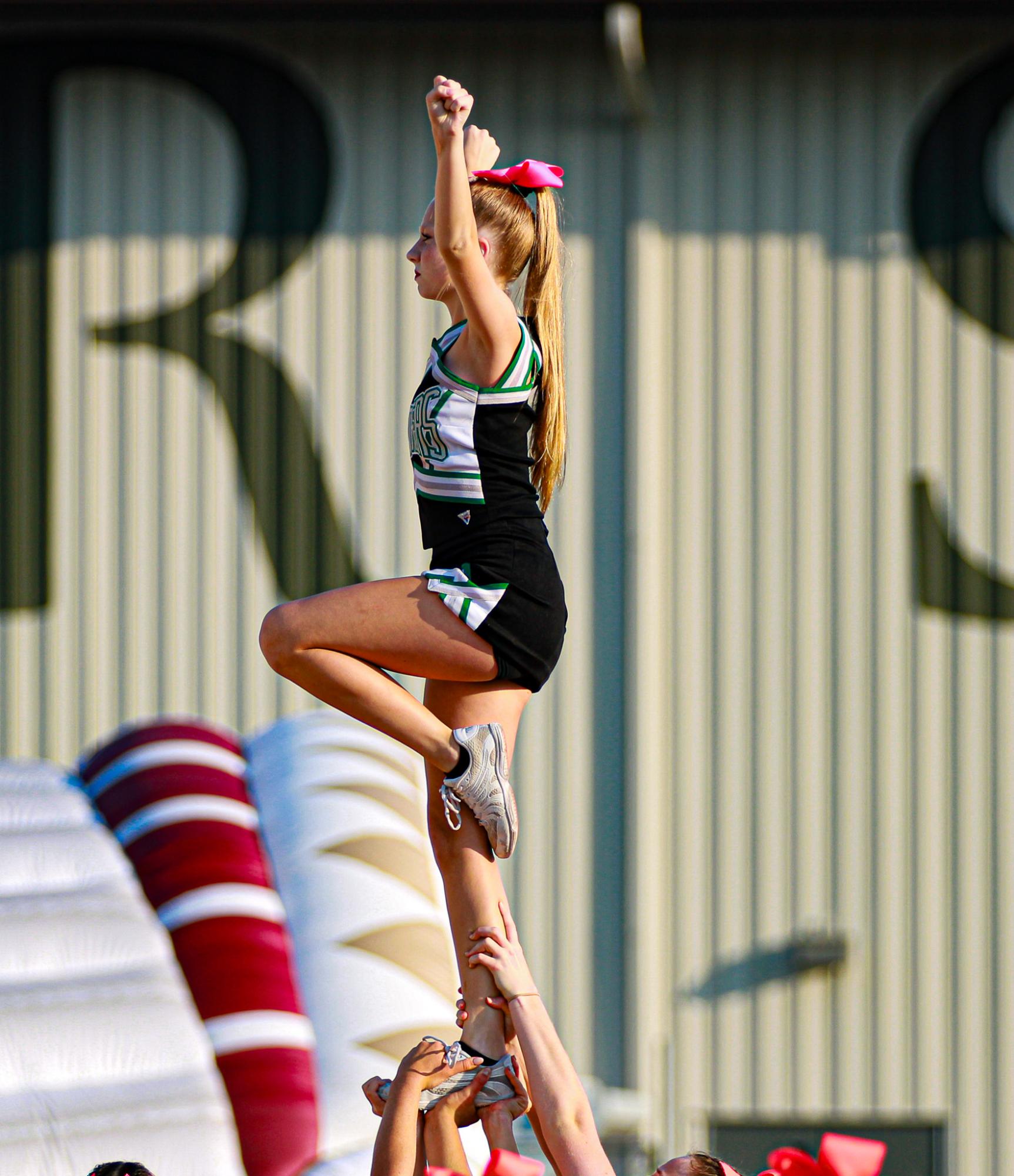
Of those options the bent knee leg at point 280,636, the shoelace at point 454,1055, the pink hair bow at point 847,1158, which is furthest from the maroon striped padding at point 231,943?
the bent knee leg at point 280,636

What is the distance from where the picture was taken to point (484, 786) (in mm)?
2451

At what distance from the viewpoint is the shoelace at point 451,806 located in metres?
2.46

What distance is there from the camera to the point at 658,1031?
7102 mm

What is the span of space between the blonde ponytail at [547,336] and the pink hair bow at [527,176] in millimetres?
36

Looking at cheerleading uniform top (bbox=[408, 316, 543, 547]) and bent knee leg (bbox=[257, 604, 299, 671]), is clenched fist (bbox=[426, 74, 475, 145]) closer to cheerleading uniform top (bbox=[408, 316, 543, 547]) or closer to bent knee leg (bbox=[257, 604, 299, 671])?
cheerleading uniform top (bbox=[408, 316, 543, 547])

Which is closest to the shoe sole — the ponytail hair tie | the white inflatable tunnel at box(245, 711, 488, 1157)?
the ponytail hair tie

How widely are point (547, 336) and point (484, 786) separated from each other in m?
0.79

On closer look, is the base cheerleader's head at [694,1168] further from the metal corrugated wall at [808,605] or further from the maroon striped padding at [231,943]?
the metal corrugated wall at [808,605]

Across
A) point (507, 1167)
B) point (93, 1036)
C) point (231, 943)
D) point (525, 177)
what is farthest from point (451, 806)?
point (231, 943)

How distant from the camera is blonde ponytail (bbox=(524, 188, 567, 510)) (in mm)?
2520

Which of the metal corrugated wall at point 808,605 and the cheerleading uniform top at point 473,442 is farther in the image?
the metal corrugated wall at point 808,605

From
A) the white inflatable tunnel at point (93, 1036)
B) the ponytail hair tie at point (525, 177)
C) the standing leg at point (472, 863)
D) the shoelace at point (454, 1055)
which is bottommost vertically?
the white inflatable tunnel at point (93, 1036)

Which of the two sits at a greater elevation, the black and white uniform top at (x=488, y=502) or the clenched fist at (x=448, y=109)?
the clenched fist at (x=448, y=109)

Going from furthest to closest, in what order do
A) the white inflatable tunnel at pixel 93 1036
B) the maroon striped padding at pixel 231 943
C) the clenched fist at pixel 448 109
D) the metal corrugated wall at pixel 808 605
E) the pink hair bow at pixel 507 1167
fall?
1. the metal corrugated wall at pixel 808 605
2. the maroon striped padding at pixel 231 943
3. the white inflatable tunnel at pixel 93 1036
4. the pink hair bow at pixel 507 1167
5. the clenched fist at pixel 448 109
